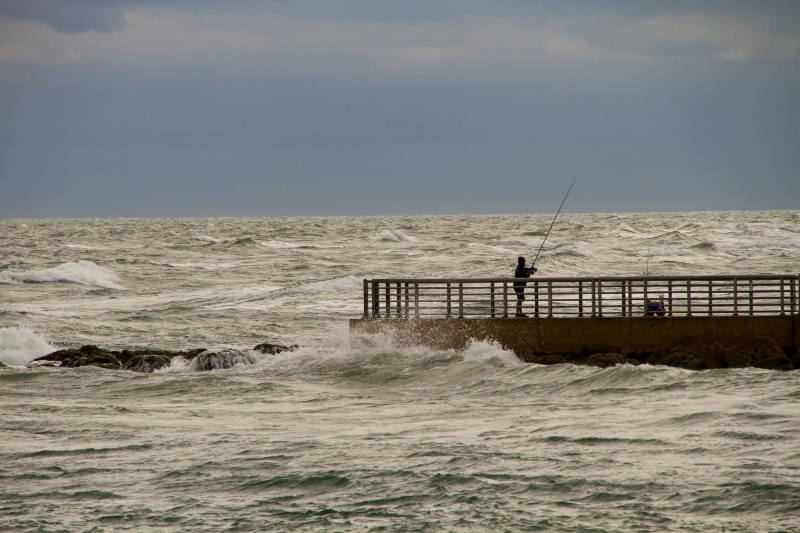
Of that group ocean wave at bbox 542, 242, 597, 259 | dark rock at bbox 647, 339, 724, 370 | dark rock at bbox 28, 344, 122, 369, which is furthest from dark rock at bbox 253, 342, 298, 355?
ocean wave at bbox 542, 242, 597, 259

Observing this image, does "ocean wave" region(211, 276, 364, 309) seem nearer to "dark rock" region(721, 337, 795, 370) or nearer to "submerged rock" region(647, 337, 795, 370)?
"submerged rock" region(647, 337, 795, 370)

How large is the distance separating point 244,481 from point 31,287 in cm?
4184

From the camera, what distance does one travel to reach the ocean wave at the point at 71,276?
51.5 m

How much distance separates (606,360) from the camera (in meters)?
18.5

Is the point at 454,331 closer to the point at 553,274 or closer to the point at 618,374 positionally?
the point at 618,374

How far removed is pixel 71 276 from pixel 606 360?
133 feet

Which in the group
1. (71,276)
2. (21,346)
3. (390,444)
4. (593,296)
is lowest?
(71,276)

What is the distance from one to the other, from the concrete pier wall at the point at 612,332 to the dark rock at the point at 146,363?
6106mm

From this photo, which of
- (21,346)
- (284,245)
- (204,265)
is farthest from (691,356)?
(284,245)

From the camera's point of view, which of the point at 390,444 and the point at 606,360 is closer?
the point at 390,444

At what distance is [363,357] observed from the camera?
20500 mm

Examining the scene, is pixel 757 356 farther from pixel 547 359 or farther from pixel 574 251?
pixel 574 251

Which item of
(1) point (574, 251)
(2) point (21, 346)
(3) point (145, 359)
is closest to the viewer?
(3) point (145, 359)

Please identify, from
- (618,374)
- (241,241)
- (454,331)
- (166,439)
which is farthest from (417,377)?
(241,241)
